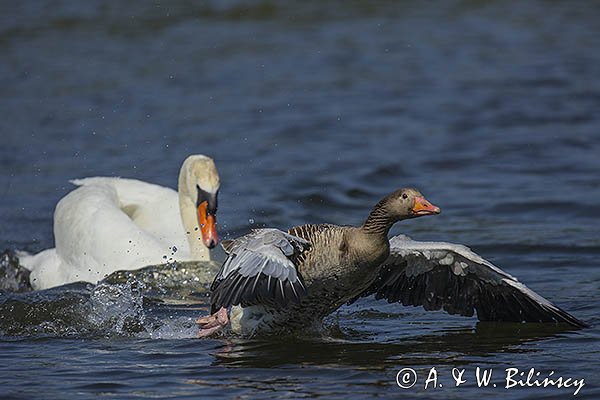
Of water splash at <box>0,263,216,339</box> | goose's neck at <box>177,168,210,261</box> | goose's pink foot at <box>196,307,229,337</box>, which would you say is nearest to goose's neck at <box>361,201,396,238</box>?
goose's pink foot at <box>196,307,229,337</box>

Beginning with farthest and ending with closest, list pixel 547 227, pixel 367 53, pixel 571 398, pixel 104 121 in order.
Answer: pixel 367 53
pixel 104 121
pixel 547 227
pixel 571 398

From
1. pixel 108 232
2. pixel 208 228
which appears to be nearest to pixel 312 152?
pixel 108 232

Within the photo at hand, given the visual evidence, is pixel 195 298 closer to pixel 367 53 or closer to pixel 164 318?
pixel 164 318

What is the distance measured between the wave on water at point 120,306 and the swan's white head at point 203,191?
0.52 meters

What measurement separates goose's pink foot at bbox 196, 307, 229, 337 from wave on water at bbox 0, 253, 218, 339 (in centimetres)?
19

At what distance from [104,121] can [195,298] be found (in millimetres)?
7507

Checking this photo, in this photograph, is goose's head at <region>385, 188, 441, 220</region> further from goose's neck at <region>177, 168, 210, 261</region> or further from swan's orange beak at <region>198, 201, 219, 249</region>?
goose's neck at <region>177, 168, 210, 261</region>

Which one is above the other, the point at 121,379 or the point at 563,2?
the point at 563,2

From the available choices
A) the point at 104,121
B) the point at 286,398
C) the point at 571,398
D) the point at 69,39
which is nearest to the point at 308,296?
the point at 286,398

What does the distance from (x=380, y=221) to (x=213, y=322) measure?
1480mm

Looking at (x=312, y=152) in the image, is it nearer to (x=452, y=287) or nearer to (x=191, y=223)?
(x=191, y=223)

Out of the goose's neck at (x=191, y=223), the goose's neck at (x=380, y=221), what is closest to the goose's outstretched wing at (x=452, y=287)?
the goose's neck at (x=380, y=221)

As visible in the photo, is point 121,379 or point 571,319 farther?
point 571,319

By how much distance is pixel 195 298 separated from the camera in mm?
10078
